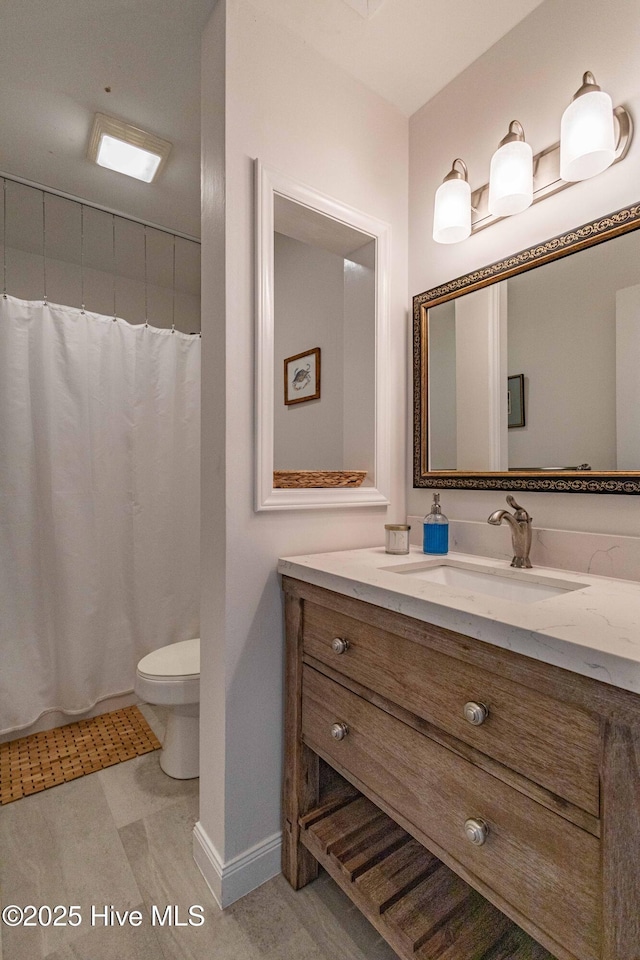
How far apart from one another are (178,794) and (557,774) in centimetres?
148

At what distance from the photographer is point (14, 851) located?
4.66ft

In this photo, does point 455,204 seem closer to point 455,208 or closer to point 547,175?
point 455,208

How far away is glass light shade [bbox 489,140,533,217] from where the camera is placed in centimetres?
124

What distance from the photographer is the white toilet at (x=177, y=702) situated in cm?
172

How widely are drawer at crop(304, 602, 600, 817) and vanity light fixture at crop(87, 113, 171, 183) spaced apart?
75.9 inches

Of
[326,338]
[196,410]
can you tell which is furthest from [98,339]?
[326,338]

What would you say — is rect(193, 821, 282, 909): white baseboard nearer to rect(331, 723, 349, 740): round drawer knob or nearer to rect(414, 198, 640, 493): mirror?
rect(331, 723, 349, 740): round drawer knob

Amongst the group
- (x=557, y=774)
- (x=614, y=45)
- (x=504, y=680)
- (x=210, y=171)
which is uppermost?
(x=614, y=45)

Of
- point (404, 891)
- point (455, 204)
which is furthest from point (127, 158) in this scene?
point (404, 891)

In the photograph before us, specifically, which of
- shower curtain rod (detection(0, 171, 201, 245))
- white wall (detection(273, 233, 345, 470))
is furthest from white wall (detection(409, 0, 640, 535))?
shower curtain rod (detection(0, 171, 201, 245))

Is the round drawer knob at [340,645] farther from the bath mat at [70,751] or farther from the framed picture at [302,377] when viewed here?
the bath mat at [70,751]

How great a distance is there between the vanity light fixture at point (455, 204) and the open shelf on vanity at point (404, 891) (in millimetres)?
1699

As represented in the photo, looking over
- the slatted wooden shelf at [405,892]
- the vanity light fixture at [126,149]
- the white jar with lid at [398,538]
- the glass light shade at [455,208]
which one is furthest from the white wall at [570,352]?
the vanity light fixture at [126,149]

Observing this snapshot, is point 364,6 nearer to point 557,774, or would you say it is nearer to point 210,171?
point 210,171
